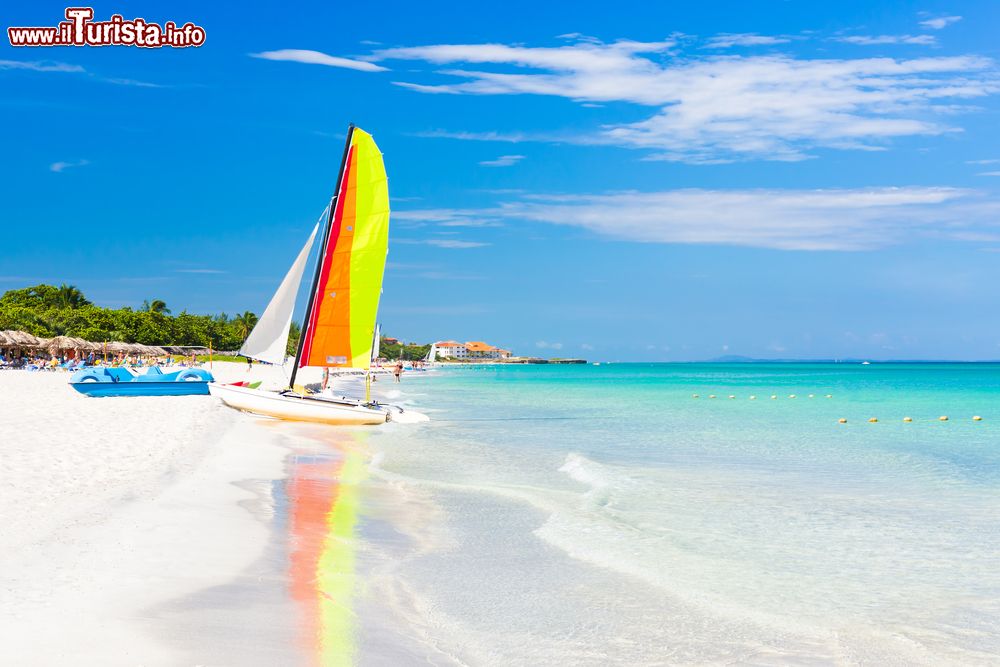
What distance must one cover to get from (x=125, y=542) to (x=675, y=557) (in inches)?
233

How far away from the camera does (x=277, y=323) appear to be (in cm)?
2783

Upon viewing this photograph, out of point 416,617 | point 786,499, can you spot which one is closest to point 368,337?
point 786,499

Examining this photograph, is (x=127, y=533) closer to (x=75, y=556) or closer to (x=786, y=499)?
(x=75, y=556)

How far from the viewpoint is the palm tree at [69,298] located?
112562mm

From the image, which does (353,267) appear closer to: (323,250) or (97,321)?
(323,250)

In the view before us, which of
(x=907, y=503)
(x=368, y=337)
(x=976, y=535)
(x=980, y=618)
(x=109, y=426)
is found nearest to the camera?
(x=980, y=618)

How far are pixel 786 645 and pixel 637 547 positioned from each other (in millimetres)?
3499

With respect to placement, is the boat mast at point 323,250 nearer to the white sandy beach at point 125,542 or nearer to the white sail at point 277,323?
the white sail at point 277,323

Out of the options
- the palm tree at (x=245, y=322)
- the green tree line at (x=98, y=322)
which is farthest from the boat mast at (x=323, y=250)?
the palm tree at (x=245, y=322)

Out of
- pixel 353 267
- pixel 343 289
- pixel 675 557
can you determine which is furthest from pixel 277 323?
pixel 675 557

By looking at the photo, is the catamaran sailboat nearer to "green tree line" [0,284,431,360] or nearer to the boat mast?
the boat mast

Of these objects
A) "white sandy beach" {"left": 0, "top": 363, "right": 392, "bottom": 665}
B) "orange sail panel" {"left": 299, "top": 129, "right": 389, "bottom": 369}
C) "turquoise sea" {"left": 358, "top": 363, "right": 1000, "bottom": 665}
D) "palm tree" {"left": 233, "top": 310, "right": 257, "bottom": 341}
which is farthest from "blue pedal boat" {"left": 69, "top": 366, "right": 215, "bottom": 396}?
"palm tree" {"left": 233, "top": 310, "right": 257, "bottom": 341}

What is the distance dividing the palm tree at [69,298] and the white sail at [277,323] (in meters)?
95.3

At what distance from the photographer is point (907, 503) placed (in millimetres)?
14273
